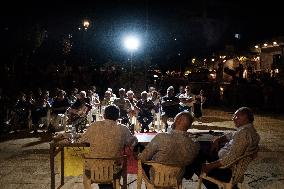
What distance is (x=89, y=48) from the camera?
75.0 ft

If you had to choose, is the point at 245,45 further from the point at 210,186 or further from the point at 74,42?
the point at 210,186

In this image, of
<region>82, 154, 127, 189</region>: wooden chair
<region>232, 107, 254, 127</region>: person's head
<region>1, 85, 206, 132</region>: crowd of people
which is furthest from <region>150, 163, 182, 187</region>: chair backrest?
<region>1, 85, 206, 132</region>: crowd of people

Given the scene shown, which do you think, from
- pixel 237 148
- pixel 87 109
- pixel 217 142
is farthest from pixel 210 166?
pixel 87 109

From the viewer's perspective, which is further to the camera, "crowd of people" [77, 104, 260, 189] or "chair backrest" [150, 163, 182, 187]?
"crowd of people" [77, 104, 260, 189]

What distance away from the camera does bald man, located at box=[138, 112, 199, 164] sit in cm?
466

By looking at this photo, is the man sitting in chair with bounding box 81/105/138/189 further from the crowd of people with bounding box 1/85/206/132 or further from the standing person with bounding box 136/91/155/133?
the standing person with bounding box 136/91/155/133

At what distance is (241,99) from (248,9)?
12.3 m

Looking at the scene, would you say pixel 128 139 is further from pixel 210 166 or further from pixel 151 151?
pixel 210 166

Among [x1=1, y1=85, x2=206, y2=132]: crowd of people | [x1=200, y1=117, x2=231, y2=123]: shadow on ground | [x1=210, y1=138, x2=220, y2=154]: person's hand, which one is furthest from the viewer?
[x1=200, y1=117, x2=231, y2=123]: shadow on ground

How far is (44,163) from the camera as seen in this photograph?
773cm

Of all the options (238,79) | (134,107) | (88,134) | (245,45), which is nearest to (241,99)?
(238,79)

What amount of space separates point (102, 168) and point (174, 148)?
0.85 meters

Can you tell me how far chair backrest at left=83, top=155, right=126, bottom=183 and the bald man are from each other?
1.14ft

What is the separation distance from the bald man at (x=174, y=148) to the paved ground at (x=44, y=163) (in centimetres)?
162
